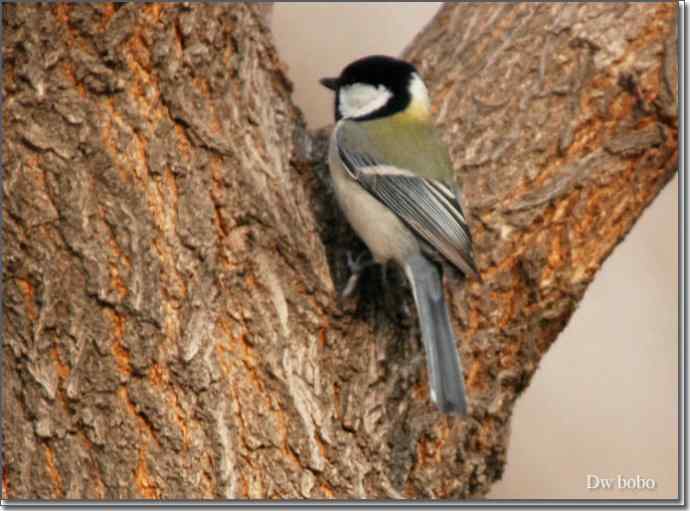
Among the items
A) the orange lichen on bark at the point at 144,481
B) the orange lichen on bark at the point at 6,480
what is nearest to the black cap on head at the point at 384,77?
the orange lichen on bark at the point at 144,481

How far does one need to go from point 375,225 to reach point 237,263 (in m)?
0.46

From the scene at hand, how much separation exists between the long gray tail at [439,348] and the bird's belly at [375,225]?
0.12 m

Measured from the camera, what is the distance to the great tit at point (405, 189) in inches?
97.4

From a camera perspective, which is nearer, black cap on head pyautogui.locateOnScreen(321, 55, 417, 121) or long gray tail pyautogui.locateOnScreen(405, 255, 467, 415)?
long gray tail pyautogui.locateOnScreen(405, 255, 467, 415)

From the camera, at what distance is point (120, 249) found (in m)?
2.29

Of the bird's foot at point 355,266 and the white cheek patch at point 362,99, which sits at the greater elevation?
the white cheek patch at point 362,99

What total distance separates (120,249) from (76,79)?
405 mm

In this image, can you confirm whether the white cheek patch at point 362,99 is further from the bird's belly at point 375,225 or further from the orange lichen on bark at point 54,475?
the orange lichen on bark at point 54,475

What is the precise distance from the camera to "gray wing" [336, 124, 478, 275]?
257 cm

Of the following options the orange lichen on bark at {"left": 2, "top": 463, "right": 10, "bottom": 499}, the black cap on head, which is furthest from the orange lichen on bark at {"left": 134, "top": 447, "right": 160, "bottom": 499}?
the black cap on head

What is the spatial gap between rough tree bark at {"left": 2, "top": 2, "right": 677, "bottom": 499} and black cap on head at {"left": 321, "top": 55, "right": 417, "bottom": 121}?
24cm

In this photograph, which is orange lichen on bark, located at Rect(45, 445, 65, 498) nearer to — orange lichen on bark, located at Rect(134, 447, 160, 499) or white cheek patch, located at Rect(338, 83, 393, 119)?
orange lichen on bark, located at Rect(134, 447, 160, 499)

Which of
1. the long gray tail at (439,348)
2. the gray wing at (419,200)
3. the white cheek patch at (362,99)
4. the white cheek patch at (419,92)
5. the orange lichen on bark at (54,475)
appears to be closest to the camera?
the orange lichen on bark at (54,475)

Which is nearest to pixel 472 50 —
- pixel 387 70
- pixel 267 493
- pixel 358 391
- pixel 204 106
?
pixel 387 70
